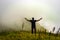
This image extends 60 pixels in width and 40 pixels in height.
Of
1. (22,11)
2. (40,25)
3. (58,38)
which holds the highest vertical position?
(22,11)

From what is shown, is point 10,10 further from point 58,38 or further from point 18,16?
point 58,38

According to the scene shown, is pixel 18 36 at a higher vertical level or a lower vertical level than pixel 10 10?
lower

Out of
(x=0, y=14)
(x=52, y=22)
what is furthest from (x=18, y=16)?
(x=52, y=22)

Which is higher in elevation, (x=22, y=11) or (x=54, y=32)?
(x=22, y=11)

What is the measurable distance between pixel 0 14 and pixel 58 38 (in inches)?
21.0

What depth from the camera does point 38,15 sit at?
1.29m

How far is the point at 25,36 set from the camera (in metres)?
1.20

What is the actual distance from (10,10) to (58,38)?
473mm

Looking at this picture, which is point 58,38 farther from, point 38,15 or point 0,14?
point 0,14

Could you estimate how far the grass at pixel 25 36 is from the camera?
1.19m

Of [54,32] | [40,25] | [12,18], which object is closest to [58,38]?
[54,32]

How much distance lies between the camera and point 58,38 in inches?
48.1

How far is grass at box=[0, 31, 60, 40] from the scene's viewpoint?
119cm

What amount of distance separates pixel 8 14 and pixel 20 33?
199mm
